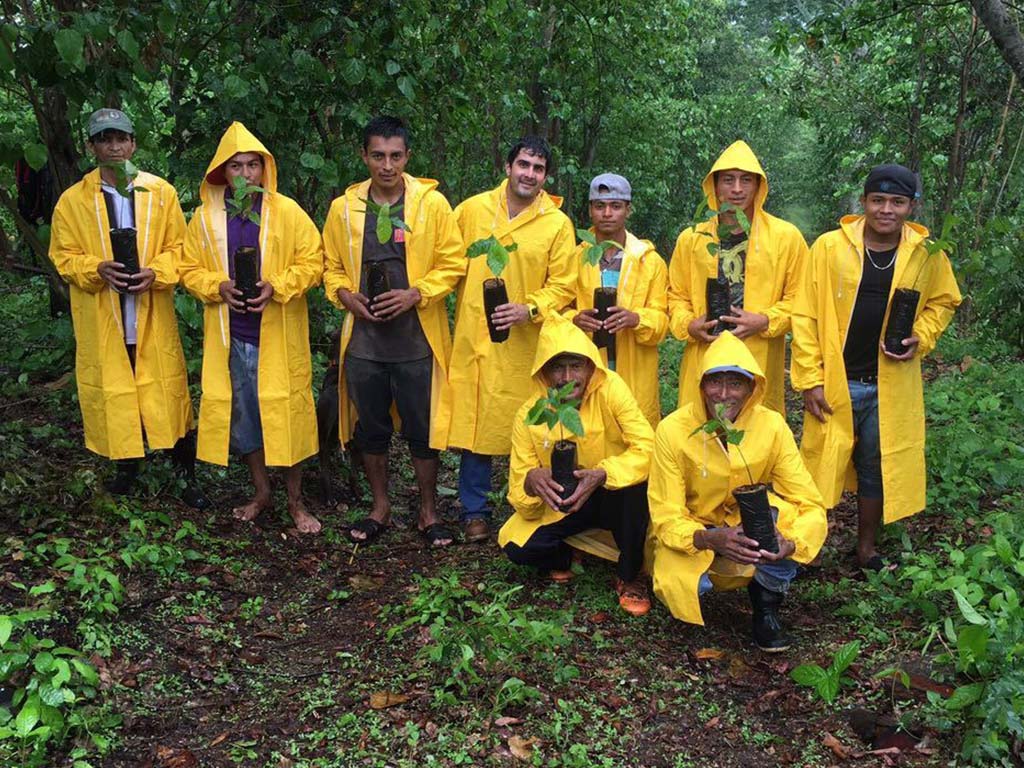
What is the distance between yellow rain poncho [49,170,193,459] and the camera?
484 centimetres

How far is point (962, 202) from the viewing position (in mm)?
8961

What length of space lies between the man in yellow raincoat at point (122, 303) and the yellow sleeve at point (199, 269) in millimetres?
74

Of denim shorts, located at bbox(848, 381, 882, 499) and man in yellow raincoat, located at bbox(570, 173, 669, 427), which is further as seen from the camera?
man in yellow raincoat, located at bbox(570, 173, 669, 427)

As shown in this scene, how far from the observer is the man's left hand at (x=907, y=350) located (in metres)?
4.33

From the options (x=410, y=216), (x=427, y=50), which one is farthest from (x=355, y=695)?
(x=427, y=50)

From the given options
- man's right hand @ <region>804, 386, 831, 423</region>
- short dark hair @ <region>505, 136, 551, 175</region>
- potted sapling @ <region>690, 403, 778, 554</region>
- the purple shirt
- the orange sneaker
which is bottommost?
the orange sneaker

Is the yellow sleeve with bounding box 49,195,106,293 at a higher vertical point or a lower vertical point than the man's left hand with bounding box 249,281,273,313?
higher

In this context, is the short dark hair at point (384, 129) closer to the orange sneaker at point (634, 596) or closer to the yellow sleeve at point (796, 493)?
the yellow sleeve at point (796, 493)

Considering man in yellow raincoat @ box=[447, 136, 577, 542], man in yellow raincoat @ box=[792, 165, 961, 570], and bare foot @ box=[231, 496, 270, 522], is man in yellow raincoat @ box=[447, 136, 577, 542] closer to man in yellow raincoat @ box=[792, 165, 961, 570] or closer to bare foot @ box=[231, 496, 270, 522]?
bare foot @ box=[231, 496, 270, 522]

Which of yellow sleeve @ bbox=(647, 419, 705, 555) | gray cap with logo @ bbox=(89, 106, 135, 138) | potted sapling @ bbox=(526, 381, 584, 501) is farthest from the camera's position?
gray cap with logo @ bbox=(89, 106, 135, 138)

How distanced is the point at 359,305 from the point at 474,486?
4.18 ft

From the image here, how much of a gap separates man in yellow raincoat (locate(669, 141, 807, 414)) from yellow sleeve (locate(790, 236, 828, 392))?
0.10 meters

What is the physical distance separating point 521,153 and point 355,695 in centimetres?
288

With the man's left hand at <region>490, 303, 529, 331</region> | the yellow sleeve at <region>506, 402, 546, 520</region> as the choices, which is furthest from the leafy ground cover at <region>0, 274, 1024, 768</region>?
the man's left hand at <region>490, 303, 529, 331</region>
